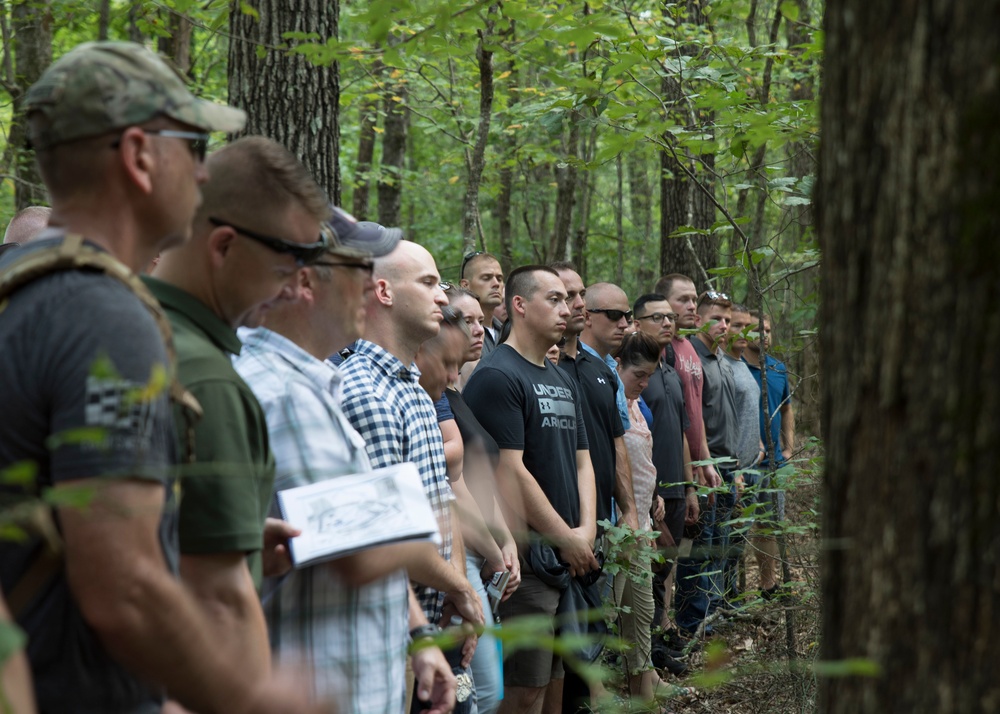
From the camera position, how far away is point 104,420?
5.24 ft

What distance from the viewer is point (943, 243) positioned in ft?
4.13

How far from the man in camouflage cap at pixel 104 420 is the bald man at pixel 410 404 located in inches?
56.7

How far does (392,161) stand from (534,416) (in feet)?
34.9

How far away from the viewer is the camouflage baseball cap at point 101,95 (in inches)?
70.6

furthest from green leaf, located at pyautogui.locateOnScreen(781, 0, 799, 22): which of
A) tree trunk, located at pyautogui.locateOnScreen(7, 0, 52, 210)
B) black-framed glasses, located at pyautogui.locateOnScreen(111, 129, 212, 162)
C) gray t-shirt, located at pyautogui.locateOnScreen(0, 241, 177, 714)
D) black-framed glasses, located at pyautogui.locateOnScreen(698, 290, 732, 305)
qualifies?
tree trunk, located at pyautogui.locateOnScreen(7, 0, 52, 210)

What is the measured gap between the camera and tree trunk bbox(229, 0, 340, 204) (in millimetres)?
5711

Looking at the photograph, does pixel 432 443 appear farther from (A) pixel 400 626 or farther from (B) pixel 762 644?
(B) pixel 762 644

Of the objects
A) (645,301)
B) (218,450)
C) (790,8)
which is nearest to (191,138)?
(218,450)

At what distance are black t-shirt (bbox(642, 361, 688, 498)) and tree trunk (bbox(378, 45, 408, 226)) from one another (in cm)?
740

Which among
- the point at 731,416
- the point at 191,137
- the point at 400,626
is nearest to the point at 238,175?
the point at 191,137

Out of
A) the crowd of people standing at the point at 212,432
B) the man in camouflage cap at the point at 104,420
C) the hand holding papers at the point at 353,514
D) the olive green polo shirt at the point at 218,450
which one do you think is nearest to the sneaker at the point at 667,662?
the crowd of people standing at the point at 212,432

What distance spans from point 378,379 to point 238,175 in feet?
4.55

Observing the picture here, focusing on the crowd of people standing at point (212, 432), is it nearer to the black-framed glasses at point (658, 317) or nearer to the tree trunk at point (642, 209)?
the black-framed glasses at point (658, 317)

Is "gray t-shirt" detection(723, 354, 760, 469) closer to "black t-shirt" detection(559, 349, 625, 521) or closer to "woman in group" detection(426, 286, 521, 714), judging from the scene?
"black t-shirt" detection(559, 349, 625, 521)
